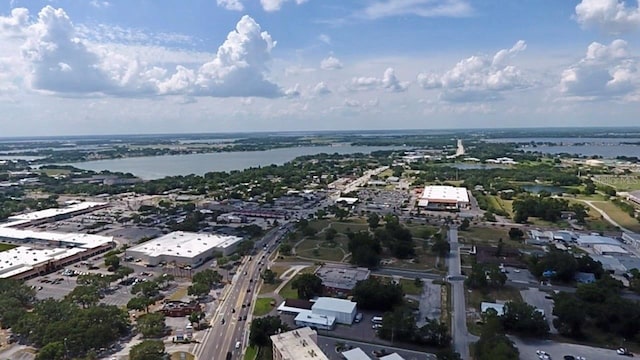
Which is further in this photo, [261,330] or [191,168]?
[191,168]

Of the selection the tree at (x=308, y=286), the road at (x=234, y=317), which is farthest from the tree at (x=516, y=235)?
the road at (x=234, y=317)

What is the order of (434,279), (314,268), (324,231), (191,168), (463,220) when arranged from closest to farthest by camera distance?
(434,279), (314,268), (324,231), (463,220), (191,168)

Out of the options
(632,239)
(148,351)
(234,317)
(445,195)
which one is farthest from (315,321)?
(445,195)

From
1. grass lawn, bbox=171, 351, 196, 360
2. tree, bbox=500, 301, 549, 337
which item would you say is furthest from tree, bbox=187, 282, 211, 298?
tree, bbox=500, 301, 549, 337

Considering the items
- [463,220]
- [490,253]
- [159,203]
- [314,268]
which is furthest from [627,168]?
[159,203]

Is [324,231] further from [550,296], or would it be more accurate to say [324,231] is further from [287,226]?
[550,296]

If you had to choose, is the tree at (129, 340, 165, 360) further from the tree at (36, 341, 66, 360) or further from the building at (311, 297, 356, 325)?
the building at (311, 297, 356, 325)

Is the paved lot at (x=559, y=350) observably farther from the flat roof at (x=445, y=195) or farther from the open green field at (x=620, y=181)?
the open green field at (x=620, y=181)
